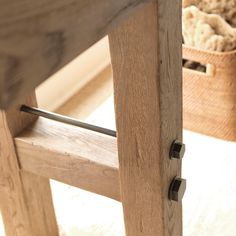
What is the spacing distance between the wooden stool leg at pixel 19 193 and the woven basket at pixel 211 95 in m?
0.68

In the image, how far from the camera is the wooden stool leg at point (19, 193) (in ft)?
3.66

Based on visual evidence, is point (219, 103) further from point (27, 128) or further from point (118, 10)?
point (118, 10)

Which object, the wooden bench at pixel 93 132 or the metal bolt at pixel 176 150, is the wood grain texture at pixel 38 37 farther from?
the metal bolt at pixel 176 150

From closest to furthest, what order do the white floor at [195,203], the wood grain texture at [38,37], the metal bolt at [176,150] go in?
1. the wood grain texture at [38,37]
2. the metal bolt at [176,150]
3. the white floor at [195,203]

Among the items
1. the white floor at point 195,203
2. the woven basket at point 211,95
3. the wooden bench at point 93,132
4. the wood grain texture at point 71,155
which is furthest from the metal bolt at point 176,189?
the woven basket at point 211,95

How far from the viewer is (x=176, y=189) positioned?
877mm

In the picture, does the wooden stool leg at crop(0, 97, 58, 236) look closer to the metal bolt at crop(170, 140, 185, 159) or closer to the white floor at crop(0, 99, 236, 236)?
the white floor at crop(0, 99, 236, 236)

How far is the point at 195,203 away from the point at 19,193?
56 cm

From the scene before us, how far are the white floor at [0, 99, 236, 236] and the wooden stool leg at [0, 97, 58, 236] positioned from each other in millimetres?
143

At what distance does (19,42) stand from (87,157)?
0.64m

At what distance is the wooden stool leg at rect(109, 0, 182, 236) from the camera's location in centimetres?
74

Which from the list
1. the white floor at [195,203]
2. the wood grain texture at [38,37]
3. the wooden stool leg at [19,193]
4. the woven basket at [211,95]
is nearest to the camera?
the wood grain texture at [38,37]

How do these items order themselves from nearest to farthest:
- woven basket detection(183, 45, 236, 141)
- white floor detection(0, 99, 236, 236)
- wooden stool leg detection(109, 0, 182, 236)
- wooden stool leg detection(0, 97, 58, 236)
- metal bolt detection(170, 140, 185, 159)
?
wooden stool leg detection(109, 0, 182, 236)
metal bolt detection(170, 140, 185, 159)
wooden stool leg detection(0, 97, 58, 236)
white floor detection(0, 99, 236, 236)
woven basket detection(183, 45, 236, 141)

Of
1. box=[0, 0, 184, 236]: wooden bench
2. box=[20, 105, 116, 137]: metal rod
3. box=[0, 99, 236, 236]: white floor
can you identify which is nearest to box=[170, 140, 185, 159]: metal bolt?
box=[0, 0, 184, 236]: wooden bench
